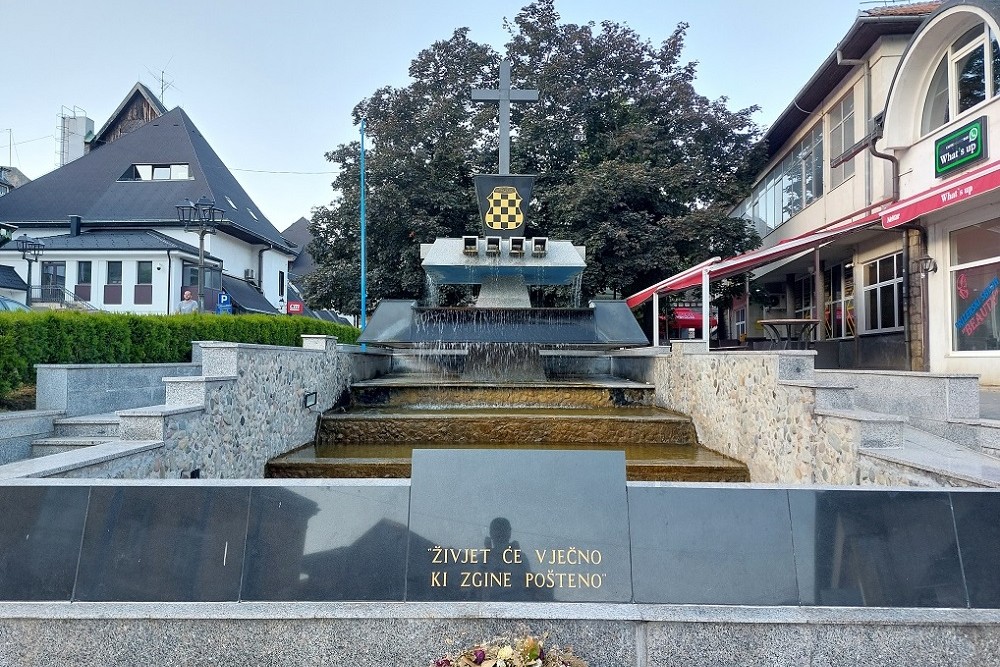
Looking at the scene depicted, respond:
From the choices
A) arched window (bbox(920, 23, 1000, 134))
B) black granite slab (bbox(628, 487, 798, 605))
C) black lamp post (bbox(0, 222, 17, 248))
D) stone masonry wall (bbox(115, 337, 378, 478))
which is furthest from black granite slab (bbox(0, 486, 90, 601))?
black lamp post (bbox(0, 222, 17, 248))

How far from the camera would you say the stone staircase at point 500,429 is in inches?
252

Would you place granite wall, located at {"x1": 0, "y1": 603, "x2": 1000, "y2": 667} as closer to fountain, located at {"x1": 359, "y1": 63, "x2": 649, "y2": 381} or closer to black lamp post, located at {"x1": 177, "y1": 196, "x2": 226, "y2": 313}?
fountain, located at {"x1": 359, "y1": 63, "x2": 649, "y2": 381}

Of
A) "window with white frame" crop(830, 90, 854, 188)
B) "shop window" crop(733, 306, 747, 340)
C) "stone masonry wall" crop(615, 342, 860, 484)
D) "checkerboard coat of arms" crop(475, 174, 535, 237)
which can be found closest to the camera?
"stone masonry wall" crop(615, 342, 860, 484)

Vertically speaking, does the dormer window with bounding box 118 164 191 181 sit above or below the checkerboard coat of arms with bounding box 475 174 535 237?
above

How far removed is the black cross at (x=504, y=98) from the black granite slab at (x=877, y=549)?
33.5ft

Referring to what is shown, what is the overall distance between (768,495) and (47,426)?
23.0 ft

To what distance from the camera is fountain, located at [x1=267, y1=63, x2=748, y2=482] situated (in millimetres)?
7109

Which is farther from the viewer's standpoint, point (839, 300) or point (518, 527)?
point (839, 300)

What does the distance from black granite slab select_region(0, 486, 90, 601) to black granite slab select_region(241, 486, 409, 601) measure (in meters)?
0.95

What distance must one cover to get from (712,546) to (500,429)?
458 centimetres

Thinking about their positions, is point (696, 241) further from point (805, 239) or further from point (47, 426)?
point (47, 426)

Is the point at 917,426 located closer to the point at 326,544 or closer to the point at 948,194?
the point at 948,194

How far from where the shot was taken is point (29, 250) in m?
25.8

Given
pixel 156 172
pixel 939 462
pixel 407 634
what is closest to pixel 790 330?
pixel 939 462
